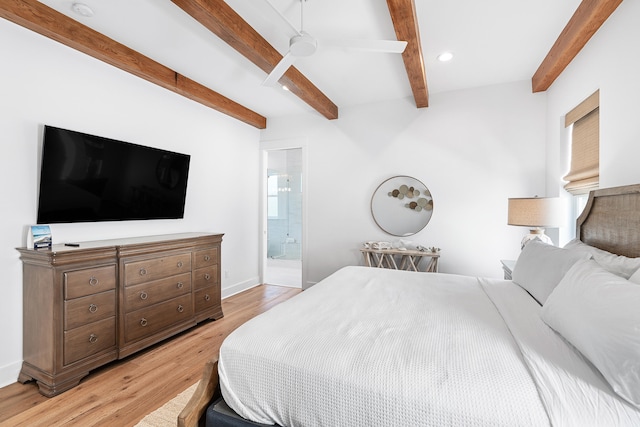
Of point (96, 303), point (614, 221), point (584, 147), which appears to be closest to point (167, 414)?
point (96, 303)

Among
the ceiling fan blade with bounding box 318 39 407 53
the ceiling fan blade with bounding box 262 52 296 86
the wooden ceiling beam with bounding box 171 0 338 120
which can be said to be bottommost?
the ceiling fan blade with bounding box 262 52 296 86

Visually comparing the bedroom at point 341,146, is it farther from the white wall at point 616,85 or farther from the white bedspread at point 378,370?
the white bedspread at point 378,370

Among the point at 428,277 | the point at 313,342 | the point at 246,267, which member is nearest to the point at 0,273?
the point at 313,342

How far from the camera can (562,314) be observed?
125 cm

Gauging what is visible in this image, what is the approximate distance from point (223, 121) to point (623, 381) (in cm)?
421

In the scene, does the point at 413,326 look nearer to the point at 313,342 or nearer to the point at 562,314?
the point at 313,342

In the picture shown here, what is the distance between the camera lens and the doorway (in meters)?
6.20

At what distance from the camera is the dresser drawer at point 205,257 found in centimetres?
309

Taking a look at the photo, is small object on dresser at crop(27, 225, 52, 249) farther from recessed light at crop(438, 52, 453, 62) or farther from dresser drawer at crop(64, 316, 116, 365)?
recessed light at crop(438, 52, 453, 62)

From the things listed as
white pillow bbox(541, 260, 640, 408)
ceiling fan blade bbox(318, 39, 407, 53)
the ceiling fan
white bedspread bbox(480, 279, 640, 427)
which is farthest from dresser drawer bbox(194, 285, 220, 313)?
white pillow bbox(541, 260, 640, 408)

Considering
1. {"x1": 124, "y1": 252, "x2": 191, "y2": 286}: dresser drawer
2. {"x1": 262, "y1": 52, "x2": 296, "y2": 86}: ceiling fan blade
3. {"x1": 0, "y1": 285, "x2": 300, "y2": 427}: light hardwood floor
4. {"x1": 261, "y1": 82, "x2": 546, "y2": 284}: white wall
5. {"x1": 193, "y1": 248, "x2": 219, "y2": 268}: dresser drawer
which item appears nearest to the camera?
{"x1": 0, "y1": 285, "x2": 300, "y2": 427}: light hardwood floor

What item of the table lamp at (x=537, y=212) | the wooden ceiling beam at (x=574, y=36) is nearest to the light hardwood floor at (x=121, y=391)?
the table lamp at (x=537, y=212)

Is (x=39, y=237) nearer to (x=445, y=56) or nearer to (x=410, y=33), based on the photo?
(x=410, y=33)

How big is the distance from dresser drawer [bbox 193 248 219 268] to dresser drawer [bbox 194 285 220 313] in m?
0.27
